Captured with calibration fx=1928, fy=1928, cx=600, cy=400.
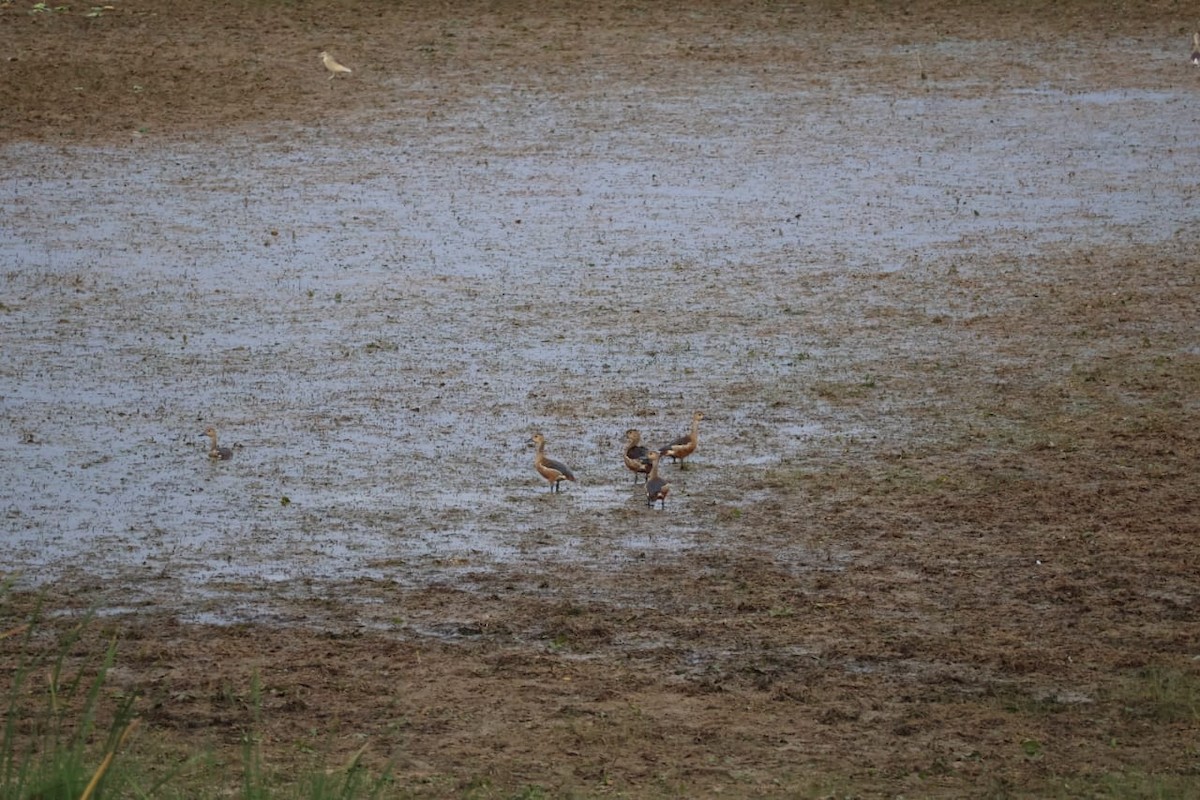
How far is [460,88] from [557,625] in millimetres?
13217

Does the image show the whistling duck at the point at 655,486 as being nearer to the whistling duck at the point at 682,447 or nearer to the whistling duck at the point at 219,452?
the whistling duck at the point at 682,447

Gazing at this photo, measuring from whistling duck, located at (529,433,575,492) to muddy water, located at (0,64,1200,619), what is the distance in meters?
0.10

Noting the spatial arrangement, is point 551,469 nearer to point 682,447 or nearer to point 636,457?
point 636,457

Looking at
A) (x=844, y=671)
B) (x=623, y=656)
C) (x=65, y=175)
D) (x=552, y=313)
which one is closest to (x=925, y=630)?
(x=844, y=671)

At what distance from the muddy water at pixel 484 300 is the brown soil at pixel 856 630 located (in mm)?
320

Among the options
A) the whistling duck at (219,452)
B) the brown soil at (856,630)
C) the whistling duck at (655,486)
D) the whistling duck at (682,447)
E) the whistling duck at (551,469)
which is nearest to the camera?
the brown soil at (856,630)

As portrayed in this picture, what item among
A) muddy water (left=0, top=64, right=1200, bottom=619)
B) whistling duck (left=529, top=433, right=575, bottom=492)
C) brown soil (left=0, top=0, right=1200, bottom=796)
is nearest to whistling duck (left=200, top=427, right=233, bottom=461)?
muddy water (left=0, top=64, right=1200, bottom=619)

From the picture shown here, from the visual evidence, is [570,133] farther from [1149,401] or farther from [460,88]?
[1149,401]

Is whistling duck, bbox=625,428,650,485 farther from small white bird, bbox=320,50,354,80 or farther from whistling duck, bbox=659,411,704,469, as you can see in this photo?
small white bird, bbox=320,50,354,80

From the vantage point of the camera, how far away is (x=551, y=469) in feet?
30.2

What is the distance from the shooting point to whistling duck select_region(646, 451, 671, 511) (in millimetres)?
8875

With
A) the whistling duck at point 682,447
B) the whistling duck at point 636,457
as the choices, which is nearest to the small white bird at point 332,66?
the whistling duck at point 682,447

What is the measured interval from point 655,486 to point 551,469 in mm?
600

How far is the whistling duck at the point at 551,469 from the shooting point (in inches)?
361
